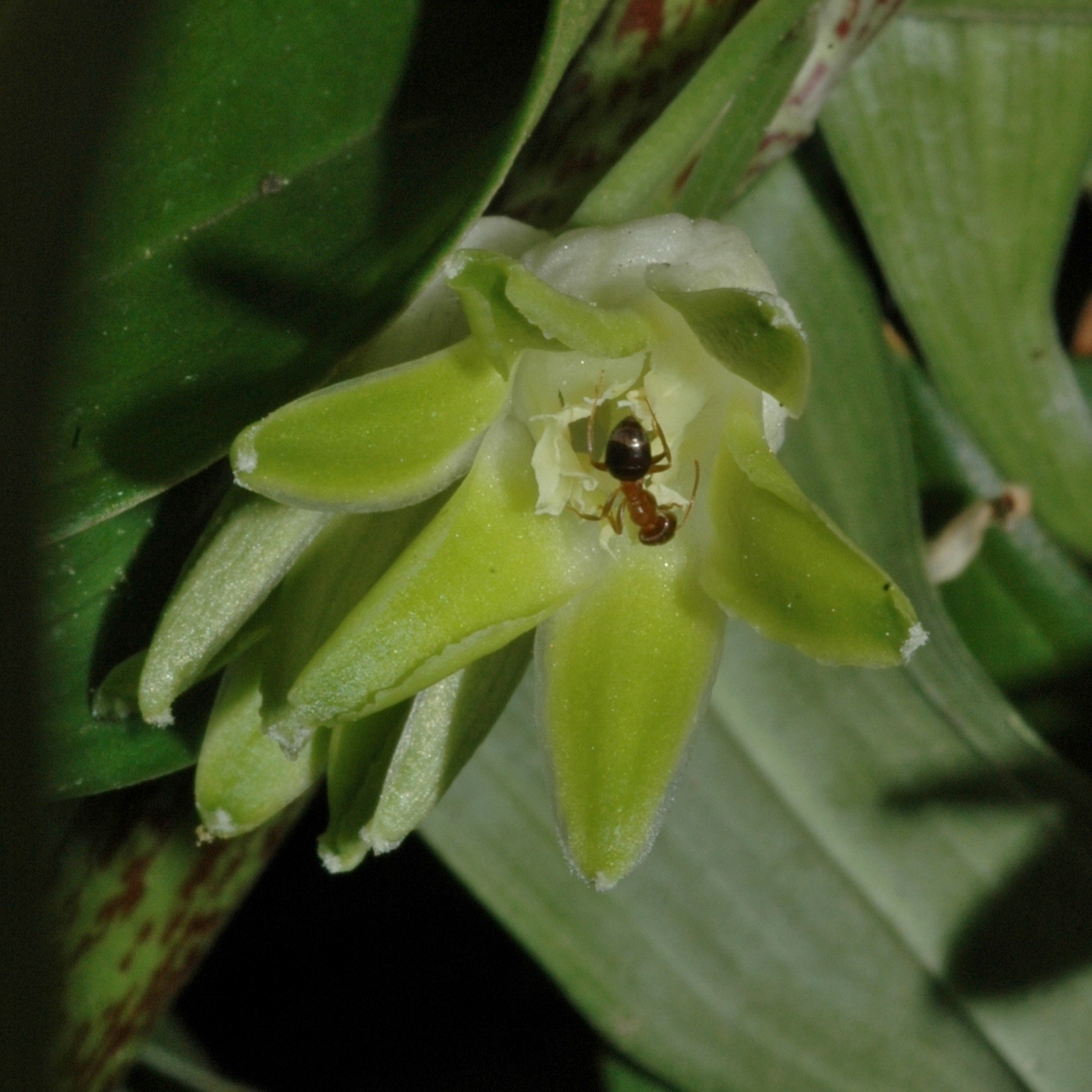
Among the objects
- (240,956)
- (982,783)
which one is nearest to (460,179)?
(982,783)

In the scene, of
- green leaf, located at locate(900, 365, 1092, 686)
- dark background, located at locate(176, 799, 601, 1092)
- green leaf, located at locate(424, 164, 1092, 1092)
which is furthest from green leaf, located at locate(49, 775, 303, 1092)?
green leaf, located at locate(900, 365, 1092, 686)

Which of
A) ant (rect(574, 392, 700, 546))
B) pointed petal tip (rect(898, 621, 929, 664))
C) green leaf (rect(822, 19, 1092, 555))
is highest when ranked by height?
ant (rect(574, 392, 700, 546))

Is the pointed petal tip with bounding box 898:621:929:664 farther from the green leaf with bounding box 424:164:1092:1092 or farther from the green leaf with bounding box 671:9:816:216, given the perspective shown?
the green leaf with bounding box 424:164:1092:1092

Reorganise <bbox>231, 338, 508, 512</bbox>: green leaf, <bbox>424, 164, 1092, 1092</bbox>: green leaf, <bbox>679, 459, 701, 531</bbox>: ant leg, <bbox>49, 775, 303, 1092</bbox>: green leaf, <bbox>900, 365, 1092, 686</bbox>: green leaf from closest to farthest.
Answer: <bbox>231, 338, 508, 512</bbox>: green leaf < <bbox>679, 459, 701, 531</bbox>: ant leg < <bbox>49, 775, 303, 1092</bbox>: green leaf < <bbox>424, 164, 1092, 1092</bbox>: green leaf < <bbox>900, 365, 1092, 686</bbox>: green leaf

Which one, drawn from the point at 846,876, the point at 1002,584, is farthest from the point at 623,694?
the point at 1002,584

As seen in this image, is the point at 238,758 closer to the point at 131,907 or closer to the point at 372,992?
the point at 131,907

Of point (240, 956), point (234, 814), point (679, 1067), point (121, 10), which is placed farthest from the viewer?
point (240, 956)

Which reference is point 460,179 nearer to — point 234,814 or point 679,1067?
point 234,814
